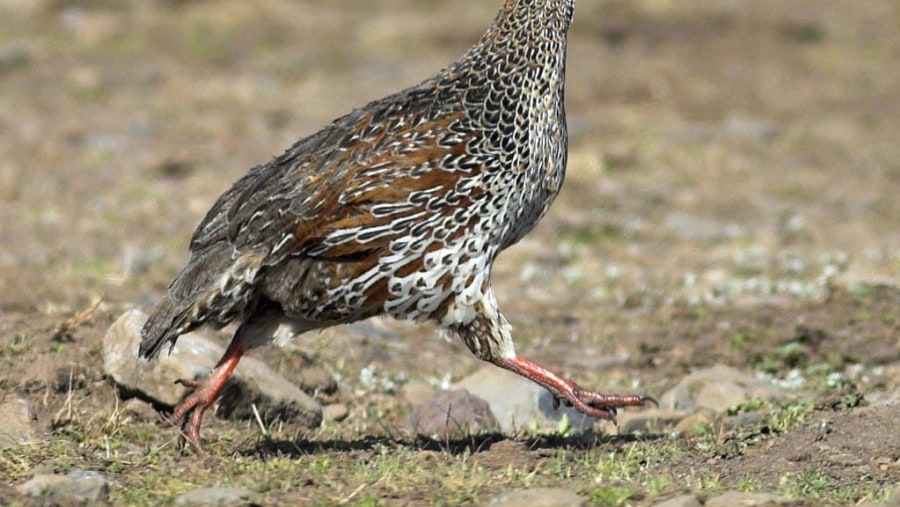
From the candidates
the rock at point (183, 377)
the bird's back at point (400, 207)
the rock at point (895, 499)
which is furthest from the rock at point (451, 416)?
the rock at point (895, 499)

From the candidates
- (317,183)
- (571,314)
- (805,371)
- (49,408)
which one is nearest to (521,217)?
(317,183)

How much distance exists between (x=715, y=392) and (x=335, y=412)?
216cm

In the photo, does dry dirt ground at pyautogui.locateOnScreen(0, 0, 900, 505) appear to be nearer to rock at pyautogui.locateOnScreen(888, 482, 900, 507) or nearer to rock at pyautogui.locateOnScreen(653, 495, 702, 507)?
rock at pyautogui.locateOnScreen(888, 482, 900, 507)

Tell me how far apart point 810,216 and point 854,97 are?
526 cm

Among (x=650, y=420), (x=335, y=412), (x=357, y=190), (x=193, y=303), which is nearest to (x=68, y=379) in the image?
(x=193, y=303)

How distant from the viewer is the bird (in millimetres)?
6859

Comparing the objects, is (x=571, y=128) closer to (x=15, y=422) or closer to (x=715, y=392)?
(x=715, y=392)

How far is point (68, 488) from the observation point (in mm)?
6051

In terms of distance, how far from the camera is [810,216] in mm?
14469

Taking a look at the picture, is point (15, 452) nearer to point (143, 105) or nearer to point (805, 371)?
point (805, 371)

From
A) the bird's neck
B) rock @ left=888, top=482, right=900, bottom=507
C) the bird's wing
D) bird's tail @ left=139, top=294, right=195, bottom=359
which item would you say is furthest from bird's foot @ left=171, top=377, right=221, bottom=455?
rock @ left=888, top=482, right=900, bottom=507

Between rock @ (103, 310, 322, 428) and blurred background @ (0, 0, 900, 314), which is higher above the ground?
blurred background @ (0, 0, 900, 314)

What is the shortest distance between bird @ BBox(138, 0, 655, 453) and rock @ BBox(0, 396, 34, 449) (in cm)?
66

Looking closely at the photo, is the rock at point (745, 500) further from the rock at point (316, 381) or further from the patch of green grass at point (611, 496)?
the rock at point (316, 381)
